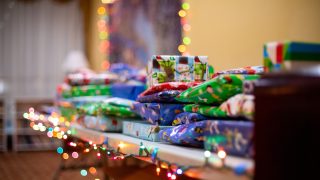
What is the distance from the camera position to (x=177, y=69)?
2045 mm

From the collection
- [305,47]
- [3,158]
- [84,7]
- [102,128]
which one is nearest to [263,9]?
[102,128]

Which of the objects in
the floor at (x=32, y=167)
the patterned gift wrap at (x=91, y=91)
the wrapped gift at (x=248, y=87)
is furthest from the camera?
the floor at (x=32, y=167)

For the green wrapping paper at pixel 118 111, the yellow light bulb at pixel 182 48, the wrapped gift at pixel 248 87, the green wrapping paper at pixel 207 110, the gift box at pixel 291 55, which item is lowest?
the green wrapping paper at pixel 118 111

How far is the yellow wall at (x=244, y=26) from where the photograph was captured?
2408 millimetres

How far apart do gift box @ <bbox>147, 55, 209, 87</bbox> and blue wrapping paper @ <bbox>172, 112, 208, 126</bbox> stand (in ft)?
1.05

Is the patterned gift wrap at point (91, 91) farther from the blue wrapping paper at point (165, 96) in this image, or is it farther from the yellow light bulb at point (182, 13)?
the blue wrapping paper at point (165, 96)

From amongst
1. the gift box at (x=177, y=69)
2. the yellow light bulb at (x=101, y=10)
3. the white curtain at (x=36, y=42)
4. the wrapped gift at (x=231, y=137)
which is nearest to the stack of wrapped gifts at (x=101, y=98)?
the gift box at (x=177, y=69)

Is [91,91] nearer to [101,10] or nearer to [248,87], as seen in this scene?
[248,87]

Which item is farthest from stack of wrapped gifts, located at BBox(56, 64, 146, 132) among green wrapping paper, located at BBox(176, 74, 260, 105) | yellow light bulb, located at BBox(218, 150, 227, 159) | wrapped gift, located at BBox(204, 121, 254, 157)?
yellow light bulb, located at BBox(218, 150, 227, 159)

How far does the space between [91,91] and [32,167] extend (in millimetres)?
1781

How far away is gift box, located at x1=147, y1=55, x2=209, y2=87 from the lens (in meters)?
2.04

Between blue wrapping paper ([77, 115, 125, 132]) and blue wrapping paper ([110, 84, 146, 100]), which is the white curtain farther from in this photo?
blue wrapping paper ([77, 115, 125, 132])

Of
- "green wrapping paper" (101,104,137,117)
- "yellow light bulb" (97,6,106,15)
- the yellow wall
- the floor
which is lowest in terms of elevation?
the floor

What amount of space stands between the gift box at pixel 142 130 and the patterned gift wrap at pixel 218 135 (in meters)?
0.15
